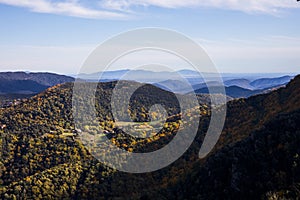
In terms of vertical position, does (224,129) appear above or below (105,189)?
above

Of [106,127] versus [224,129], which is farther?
[106,127]

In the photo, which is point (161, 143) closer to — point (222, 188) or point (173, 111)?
point (222, 188)

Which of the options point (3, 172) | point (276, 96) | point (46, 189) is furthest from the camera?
point (3, 172)

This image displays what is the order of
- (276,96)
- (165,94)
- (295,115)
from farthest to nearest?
(165,94) → (276,96) → (295,115)

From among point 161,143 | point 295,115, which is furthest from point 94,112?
point 295,115

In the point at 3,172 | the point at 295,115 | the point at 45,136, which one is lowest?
the point at 3,172

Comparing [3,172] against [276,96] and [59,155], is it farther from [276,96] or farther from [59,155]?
[276,96]
